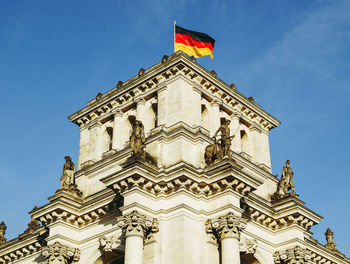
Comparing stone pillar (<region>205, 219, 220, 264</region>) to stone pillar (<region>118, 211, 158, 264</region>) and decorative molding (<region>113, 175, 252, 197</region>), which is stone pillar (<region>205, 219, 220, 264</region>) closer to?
decorative molding (<region>113, 175, 252, 197</region>)

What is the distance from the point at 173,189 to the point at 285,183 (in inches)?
366

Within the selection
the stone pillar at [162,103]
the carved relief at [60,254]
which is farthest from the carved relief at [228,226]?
the carved relief at [60,254]

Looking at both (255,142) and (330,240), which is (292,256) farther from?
(330,240)

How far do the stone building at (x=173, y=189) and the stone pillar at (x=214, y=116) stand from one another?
74 millimetres

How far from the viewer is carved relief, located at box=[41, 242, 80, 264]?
31797 mm

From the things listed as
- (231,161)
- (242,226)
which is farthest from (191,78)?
(242,226)

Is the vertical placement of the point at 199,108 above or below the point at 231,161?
above

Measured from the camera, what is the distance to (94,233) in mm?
32438

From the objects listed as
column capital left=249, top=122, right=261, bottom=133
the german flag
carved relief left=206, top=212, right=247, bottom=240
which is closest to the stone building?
carved relief left=206, top=212, right=247, bottom=240

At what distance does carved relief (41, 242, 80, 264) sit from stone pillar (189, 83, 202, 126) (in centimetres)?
1057

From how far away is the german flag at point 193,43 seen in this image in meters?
38.8

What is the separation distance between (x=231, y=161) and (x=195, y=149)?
324cm

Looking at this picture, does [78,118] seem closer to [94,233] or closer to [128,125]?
[128,125]

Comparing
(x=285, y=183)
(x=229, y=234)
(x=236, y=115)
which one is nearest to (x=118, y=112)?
(x=236, y=115)
